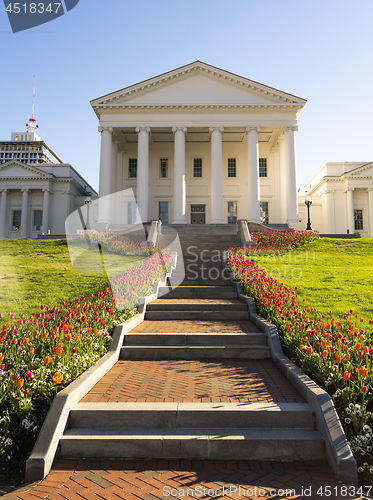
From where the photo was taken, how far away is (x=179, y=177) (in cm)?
2914

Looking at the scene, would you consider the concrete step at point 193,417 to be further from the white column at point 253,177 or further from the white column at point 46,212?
the white column at point 46,212

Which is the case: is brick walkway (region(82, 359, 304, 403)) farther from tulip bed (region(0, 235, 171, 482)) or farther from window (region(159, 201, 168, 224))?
window (region(159, 201, 168, 224))

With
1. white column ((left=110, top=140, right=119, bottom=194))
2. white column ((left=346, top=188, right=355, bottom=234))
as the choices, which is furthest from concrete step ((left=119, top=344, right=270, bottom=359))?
white column ((left=346, top=188, right=355, bottom=234))

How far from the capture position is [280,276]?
12320 millimetres

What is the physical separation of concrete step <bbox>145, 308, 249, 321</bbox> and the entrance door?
24938 millimetres

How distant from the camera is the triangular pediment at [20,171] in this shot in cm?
3919

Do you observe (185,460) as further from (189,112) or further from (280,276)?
(189,112)

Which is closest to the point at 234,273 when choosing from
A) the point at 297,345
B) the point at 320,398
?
the point at 297,345

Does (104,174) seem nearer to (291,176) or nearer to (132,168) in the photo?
(132,168)

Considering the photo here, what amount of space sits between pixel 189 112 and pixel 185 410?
29081 millimetres

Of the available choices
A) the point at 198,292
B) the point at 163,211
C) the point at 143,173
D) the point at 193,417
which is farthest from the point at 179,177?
the point at 193,417

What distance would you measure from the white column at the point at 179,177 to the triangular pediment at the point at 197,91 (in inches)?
112

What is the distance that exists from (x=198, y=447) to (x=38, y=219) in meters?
40.9

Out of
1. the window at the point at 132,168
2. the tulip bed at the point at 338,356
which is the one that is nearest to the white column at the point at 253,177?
the window at the point at 132,168
